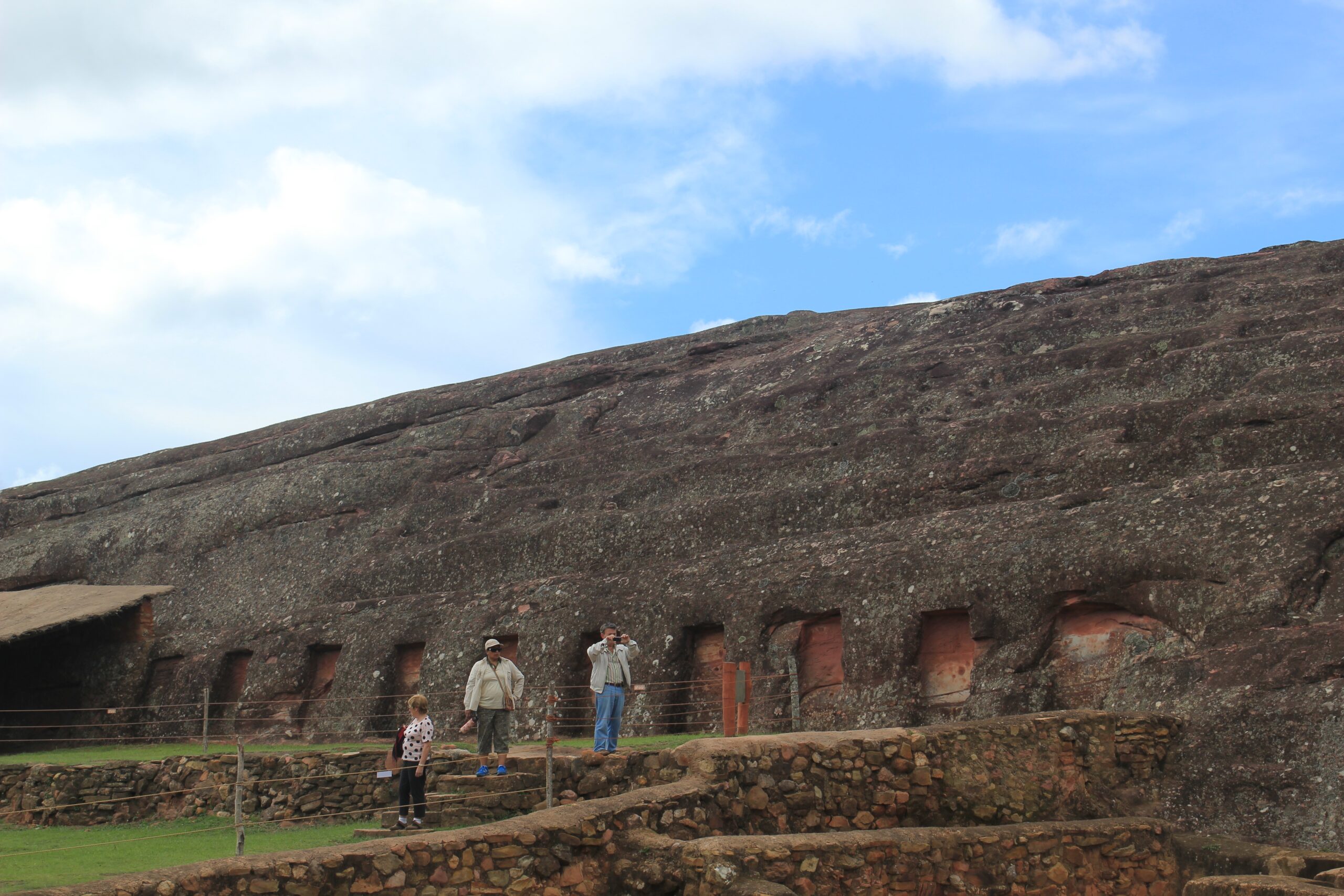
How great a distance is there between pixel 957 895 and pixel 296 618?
17.4 m

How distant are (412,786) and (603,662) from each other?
2.51m

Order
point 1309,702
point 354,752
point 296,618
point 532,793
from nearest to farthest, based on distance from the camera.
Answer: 1. point 1309,702
2. point 532,793
3. point 354,752
4. point 296,618

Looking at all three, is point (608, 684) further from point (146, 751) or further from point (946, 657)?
point (146, 751)

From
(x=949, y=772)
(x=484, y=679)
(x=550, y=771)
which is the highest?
(x=484, y=679)

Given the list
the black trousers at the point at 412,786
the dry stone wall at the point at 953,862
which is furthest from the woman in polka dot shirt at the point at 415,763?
the dry stone wall at the point at 953,862

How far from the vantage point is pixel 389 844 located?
10383 mm

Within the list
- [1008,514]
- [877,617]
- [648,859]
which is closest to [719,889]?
[648,859]

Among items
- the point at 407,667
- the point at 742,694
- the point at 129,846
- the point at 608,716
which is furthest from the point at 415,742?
the point at 407,667

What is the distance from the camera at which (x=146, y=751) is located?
75.2ft

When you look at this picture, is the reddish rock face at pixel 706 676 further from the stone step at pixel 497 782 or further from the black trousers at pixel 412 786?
the black trousers at pixel 412 786

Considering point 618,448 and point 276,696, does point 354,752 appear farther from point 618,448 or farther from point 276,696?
point 618,448

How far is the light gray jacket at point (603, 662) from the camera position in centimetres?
1441

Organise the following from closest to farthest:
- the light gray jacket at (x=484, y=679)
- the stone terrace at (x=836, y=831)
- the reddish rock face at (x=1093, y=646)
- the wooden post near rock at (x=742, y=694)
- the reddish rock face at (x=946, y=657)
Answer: the stone terrace at (x=836, y=831)
the light gray jacket at (x=484, y=679)
the reddish rock face at (x=1093, y=646)
the wooden post near rock at (x=742, y=694)
the reddish rock face at (x=946, y=657)

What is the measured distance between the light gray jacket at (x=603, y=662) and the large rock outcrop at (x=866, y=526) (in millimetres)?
3904
